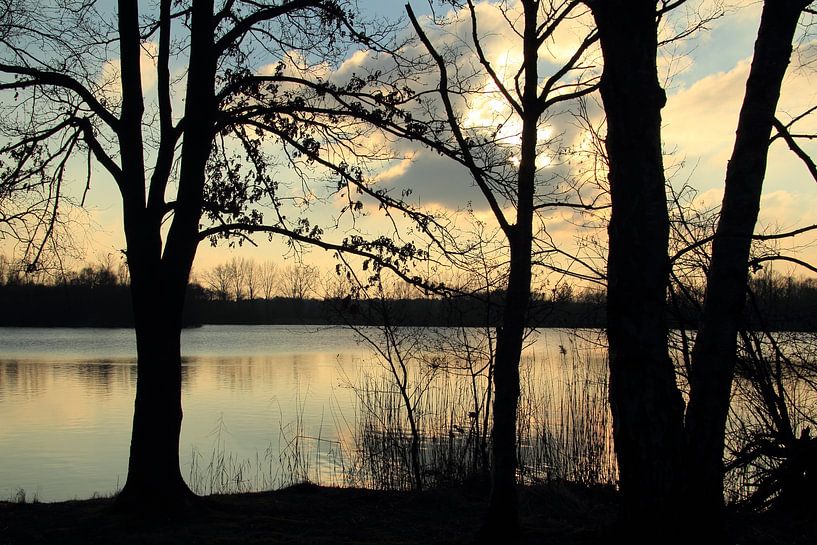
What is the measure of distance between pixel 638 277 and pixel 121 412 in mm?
18541

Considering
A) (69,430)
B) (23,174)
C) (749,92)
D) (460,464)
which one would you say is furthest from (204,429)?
(749,92)

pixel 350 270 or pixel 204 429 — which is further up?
pixel 350 270

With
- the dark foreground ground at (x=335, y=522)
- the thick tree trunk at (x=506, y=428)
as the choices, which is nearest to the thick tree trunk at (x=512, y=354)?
the thick tree trunk at (x=506, y=428)

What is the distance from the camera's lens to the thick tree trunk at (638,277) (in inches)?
165

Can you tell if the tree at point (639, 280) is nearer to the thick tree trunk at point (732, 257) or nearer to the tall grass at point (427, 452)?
the thick tree trunk at point (732, 257)

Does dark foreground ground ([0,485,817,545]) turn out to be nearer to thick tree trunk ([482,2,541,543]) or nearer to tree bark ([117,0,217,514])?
thick tree trunk ([482,2,541,543])

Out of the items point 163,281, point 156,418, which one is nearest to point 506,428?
point 156,418

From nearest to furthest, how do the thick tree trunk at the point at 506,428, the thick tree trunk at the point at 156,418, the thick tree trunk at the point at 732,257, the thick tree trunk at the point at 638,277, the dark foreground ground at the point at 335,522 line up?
the thick tree trunk at the point at 638,277
the thick tree trunk at the point at 732,257
the thick tree trunk at the point at 506,428
the dark foreground ground at the point at 335,522
the thick tree trunk at the point at 156,418

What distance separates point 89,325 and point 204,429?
2455 inches

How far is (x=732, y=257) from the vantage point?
5102 mm

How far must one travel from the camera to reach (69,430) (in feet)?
57.1

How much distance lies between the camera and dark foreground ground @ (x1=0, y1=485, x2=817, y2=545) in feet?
19.2

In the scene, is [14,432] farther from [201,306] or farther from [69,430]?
[201,306]

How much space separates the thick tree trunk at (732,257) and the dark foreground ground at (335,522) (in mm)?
827
